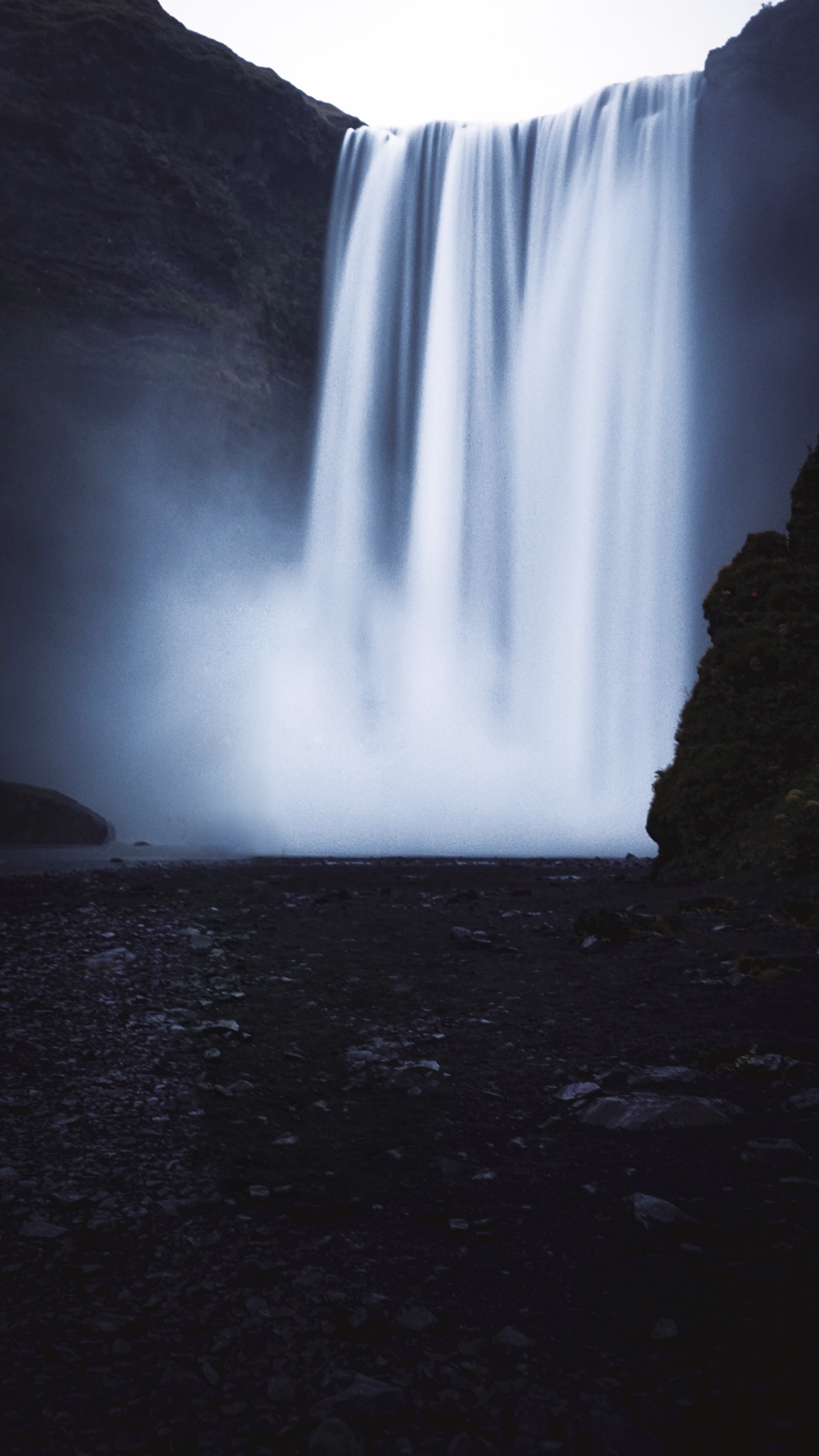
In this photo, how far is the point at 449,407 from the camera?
142ft

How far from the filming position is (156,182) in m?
39.8

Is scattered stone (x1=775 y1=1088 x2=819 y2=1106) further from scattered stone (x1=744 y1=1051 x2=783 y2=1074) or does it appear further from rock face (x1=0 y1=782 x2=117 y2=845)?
rock face (x1=0 y1=782 x2=117 y2=845)

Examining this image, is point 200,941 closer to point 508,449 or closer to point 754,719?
point 754,719

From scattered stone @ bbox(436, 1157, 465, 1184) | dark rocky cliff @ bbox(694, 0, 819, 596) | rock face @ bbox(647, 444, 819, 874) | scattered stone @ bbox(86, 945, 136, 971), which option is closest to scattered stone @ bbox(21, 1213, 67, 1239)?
scattered stone @ bbox(436, 1157, 465, 1184)

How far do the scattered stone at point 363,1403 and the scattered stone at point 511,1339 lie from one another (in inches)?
12.5

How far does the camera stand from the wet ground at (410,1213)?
68.6 inches

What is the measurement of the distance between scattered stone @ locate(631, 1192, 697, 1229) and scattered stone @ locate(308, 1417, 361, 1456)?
1219 mm

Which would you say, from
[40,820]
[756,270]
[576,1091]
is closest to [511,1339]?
[576,1091]

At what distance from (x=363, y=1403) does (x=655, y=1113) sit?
6.40ft

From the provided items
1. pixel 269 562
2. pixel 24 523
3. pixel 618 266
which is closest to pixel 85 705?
pixel 24 523

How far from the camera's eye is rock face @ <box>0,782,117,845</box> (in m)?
25.5

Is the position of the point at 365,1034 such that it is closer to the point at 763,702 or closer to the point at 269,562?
the point at 763,702

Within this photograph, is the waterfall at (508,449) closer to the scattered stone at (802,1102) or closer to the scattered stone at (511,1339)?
the scattered stone at (802,1102)

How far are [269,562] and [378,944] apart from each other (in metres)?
38.5
